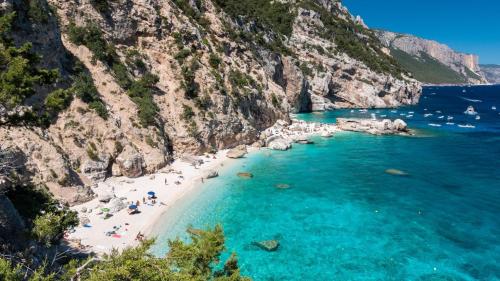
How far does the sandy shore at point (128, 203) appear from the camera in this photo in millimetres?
28875

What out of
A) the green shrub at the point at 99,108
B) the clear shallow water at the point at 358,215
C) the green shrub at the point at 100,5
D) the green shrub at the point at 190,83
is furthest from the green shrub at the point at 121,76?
the clear shallow water at the point at 358,215

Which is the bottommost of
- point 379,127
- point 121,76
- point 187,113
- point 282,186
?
point 282,186

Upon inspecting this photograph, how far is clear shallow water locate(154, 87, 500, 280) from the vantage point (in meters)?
26.8

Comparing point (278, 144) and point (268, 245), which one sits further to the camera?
point (278, 144)

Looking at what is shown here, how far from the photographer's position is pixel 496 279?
82.6 ft

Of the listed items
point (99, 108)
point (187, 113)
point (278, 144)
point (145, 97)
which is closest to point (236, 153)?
point (187, 113)

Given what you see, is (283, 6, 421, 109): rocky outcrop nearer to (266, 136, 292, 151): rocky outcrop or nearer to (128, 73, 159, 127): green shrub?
(266, 136, 292, 151): rocky outcrop

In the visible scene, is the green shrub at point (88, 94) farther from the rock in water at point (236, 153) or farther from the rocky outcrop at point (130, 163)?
the rock in water at point (236, 153)

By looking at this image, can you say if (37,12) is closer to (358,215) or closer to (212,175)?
(212,175)

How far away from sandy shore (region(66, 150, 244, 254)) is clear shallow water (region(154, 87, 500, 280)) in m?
2.00

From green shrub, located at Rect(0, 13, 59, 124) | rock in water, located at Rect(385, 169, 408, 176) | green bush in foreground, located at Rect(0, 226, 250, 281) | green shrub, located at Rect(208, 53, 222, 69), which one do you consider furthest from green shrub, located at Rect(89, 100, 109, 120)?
rock in water, located at Rect(385, 169, 408, 176)

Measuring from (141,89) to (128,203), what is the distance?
21521 mm

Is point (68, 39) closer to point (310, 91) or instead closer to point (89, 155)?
point (89, 155)

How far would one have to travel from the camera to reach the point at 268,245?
28953 mm
